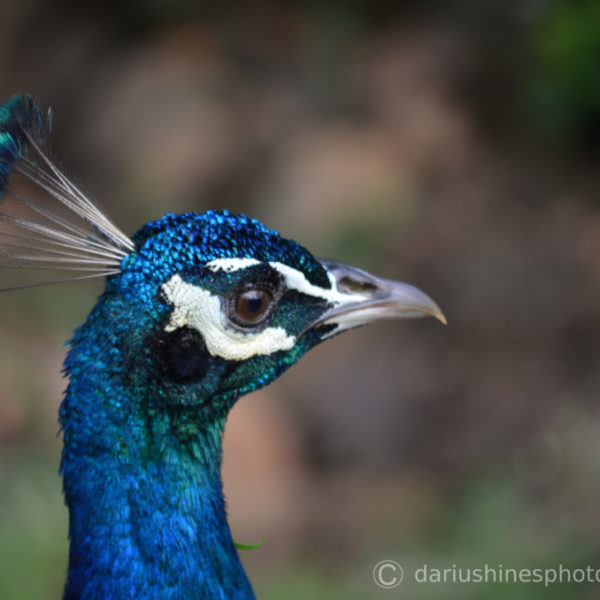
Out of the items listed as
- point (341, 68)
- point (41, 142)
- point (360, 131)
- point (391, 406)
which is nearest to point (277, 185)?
point (360, 131)

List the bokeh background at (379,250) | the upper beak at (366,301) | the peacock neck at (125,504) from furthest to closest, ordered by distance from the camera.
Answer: the bokeh background at (379,250), the upper beak at (366,301), the peacock neck at (125,504)

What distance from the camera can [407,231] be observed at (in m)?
4.01

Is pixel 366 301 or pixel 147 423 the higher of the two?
pixel 366 301

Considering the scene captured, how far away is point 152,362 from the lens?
43.6 inches

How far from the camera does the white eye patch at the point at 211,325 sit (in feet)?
3.64

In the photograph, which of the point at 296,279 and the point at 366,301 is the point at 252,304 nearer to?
the point at 296,279

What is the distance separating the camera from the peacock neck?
1.09m

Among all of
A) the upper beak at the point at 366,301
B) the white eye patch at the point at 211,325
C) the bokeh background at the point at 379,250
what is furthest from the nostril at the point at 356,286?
the bokeh background at the point at 379,250

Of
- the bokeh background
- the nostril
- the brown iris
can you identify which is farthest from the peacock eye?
the bokeh background

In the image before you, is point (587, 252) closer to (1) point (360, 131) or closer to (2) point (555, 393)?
(2) point (555, 393)

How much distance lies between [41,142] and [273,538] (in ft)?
7.17

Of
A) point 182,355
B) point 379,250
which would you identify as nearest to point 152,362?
point 182,355

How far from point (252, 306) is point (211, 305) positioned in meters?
0.06

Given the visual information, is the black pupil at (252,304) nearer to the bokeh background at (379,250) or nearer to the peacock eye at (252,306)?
the peacock eye at (252,306)
